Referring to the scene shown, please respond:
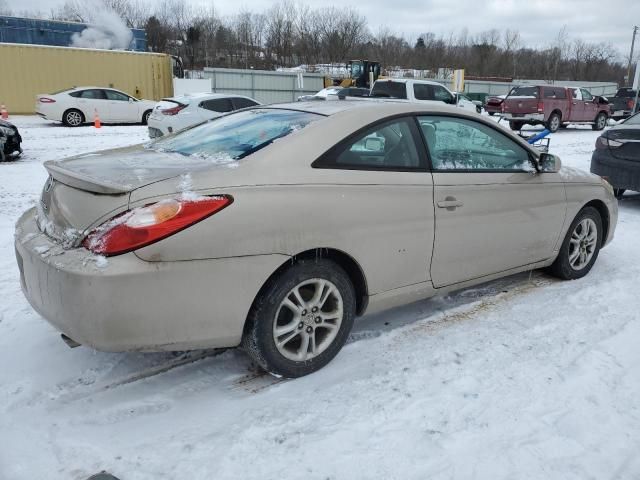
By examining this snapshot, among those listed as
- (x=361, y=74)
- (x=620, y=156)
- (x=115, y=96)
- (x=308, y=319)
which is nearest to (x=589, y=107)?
(x=361, y=74)

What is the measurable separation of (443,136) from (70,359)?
268cm

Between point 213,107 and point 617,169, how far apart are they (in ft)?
31.3

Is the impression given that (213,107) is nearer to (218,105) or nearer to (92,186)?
(218,105)

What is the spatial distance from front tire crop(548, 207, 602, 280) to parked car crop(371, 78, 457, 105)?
11781 mm

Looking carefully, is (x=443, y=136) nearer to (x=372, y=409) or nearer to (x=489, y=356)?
(x=489, y=356)

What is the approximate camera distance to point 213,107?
1363 cm

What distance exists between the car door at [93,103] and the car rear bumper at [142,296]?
16.9 metres

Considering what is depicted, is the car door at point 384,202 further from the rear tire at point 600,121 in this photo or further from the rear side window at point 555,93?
the rear tire at point 600,121

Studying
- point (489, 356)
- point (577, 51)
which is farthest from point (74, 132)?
point (577, 51)

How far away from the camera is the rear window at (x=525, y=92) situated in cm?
1916

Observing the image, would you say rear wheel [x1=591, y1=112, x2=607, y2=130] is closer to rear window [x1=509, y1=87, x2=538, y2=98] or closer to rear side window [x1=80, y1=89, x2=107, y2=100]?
rear window [x1=509, y1=87, x2=538, y2=98]

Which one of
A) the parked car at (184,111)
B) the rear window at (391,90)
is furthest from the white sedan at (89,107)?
the rear window at (391,90)

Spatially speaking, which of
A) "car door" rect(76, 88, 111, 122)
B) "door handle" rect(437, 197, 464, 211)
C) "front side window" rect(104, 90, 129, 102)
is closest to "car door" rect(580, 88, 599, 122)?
"front side window" rect(104, 90, 129, 102)

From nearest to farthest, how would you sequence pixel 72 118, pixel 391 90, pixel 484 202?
pixel 484 202
pixel 391 90
pixel 72 118
